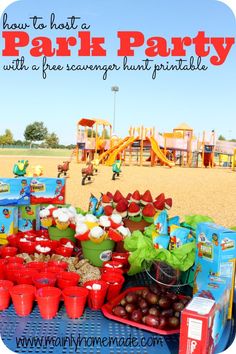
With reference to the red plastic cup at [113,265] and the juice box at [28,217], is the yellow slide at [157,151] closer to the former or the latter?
the juice box at [28,217]

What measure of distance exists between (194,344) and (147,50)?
70.0 inches

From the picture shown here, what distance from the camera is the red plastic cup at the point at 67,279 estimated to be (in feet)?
5.68

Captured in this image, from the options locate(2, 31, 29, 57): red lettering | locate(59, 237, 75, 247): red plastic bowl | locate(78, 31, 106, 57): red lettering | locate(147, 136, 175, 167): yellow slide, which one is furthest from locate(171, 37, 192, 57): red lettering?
locate(147, 136, 175, 167): yellow slide

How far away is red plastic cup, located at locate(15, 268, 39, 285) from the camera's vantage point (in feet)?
5.79

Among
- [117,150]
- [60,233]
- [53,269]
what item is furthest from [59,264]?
[117,150]

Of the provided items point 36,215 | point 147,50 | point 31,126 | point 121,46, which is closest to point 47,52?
point 121,46

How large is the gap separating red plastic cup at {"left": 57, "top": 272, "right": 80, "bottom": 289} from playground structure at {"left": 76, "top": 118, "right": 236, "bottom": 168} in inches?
534

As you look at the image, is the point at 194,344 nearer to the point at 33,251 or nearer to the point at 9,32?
the point at 33,251

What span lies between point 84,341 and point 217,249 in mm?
621

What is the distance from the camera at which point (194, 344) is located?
1217mm

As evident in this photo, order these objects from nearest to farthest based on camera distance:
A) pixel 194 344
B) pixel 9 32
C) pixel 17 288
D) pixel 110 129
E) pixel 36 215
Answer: pixel 194 344 < pixel 17 288 < pixel 9 32 < pixel 36 215 < pixel 110 129

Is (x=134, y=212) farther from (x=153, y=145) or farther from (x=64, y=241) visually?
(x=153, y=145)

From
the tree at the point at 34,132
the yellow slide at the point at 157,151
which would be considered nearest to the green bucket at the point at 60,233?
the yellow slide at the point at 157,151

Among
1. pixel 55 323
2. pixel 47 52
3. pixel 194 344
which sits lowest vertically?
pixel 55 323
